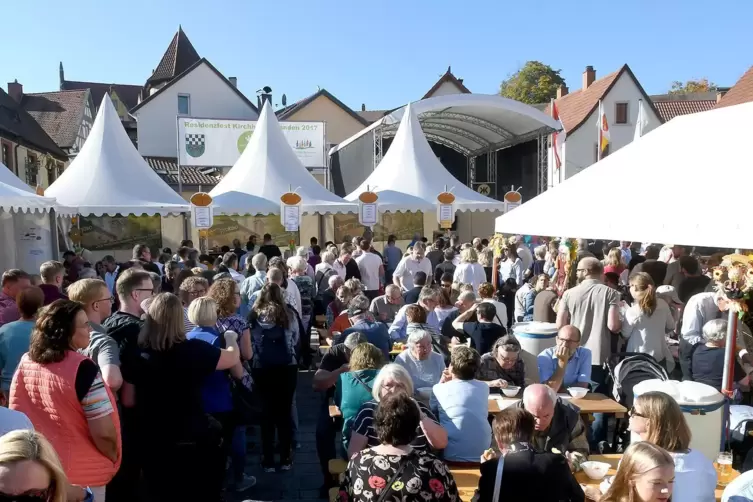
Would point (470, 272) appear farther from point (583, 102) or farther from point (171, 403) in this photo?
point (583, 102)

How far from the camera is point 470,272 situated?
842 cm

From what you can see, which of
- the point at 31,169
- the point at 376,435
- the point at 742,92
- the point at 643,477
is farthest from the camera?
the point at 31,169

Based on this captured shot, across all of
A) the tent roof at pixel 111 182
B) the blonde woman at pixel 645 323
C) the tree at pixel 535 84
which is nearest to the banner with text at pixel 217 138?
the tent roof at pixel 111 182

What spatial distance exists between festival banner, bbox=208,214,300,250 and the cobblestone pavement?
10855 millimetres

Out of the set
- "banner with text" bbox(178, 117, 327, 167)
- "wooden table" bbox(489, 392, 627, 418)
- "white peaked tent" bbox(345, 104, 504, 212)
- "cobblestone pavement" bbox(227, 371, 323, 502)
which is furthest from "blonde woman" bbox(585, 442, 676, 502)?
"banner with text" bbox(178, 117, 327, 167)

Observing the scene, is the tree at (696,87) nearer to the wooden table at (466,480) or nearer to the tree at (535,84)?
the tree at (535,84)

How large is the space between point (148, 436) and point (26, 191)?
7727 millimetres

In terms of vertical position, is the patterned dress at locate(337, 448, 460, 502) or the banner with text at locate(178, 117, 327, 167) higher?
the banner with text at locate(178, 117, 327, 167)

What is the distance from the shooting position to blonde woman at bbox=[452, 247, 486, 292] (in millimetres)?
8406

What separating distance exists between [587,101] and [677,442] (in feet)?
102

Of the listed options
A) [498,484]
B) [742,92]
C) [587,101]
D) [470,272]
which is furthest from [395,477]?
[587,101]

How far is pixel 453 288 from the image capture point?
23.4 feet

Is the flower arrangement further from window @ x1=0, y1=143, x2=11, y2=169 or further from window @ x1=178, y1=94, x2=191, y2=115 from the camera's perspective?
window @ x1=178, y1=94, x2=191, y2=115

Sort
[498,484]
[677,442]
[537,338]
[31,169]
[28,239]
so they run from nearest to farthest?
[498,484], [677,442], [537,338], [28,239], [31,169]
